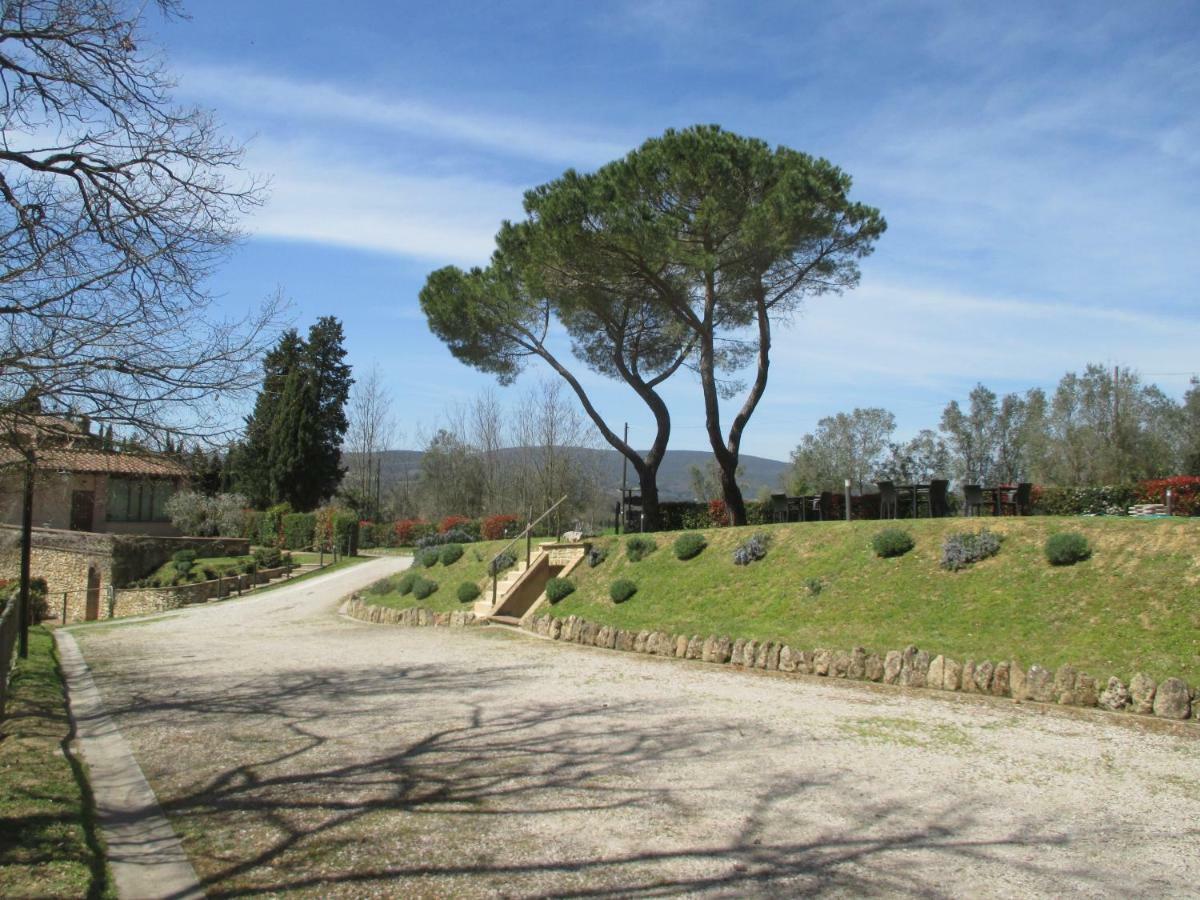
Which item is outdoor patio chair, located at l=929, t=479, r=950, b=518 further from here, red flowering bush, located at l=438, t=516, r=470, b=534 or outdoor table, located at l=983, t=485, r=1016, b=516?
red flowering bush, located at l=438, t=516, r=470, b=534

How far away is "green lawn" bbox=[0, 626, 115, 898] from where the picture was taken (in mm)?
4555

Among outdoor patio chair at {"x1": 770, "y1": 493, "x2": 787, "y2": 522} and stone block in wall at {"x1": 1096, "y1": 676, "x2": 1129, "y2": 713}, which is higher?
outdoor patio chair at {"x1": 770, "y1": 493, "x2": 787, "y2": 522}

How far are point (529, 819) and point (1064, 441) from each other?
40884 millimetres

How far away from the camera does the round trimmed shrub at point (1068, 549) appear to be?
12.1m

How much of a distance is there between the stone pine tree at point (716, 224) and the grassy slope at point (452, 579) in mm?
A: 6442

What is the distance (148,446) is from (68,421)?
0.65m

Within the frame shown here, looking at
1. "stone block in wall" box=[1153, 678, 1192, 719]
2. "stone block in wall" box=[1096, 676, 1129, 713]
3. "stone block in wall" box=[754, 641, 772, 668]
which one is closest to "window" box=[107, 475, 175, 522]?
"stone block in wall" box=[754, 641, 772, 668]

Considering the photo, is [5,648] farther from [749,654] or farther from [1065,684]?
[1065,684]

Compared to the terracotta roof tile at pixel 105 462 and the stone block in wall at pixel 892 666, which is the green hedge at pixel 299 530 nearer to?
the terracotta roof tile at pixel 105 462

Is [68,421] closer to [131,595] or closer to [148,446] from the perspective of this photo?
[148,446]

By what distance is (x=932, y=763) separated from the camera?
751 cm

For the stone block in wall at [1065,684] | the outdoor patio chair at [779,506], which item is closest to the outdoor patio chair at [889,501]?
the outdoor patio chair at [779,506]

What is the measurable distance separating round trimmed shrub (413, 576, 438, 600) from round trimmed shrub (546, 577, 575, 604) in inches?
180

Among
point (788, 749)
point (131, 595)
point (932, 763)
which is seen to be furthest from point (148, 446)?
point (131, 595)
